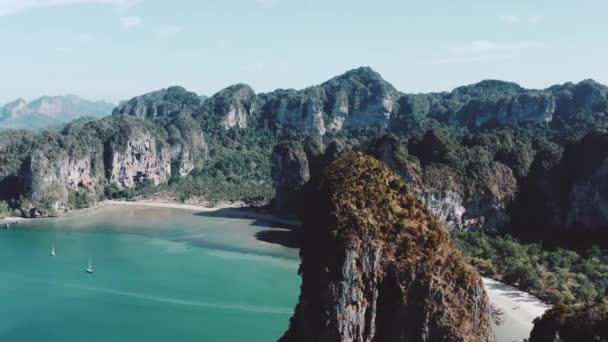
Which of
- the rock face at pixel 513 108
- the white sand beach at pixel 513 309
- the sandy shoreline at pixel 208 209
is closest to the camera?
the white sand beach at pixel 513 309

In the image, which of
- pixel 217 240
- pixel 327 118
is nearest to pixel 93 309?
pixel 217 240

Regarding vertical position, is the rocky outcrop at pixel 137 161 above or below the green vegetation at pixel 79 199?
above

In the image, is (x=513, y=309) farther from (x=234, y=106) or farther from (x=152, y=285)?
(x=234, y=106)

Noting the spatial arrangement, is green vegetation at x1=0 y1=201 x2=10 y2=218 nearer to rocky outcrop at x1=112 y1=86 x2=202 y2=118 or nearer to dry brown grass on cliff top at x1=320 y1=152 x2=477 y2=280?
dry brown grass on cliff top at x1=320 y1=152 x2=477 y2=280

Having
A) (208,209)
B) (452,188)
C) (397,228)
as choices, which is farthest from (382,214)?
(208,209)

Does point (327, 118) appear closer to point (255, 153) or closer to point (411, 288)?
point (255, 153)

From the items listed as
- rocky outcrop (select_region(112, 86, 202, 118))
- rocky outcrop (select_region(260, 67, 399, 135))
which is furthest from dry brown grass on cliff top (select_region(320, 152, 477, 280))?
rocky outcrop (select_region(112, 86, 202, 118))

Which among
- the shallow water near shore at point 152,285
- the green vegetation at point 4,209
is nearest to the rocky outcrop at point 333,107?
the shallow water near shore at point 152,285

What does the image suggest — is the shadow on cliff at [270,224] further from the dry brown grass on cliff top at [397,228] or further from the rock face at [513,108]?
the rock face at [513,108]
